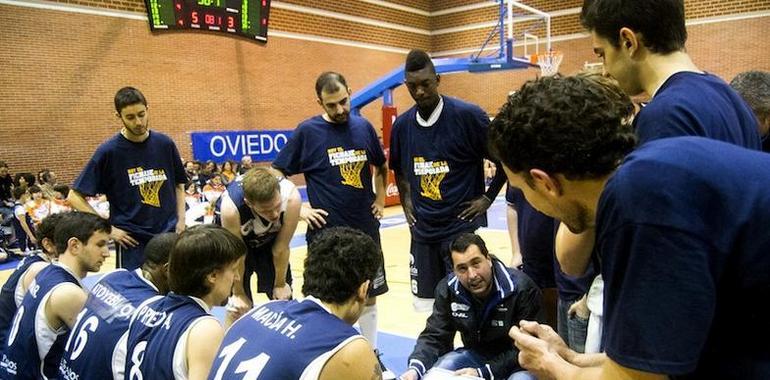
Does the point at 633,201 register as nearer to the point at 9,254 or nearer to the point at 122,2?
the point at 9,254

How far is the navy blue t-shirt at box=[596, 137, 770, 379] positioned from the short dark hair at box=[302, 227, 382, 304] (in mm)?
1330

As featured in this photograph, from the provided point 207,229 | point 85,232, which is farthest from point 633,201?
point 85,232

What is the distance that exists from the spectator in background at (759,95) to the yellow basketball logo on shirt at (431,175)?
1.63 m

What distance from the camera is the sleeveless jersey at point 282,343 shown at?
6.12 feet

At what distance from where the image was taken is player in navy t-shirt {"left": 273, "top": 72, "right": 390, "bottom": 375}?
4105 mm

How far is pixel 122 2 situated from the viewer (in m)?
13.3

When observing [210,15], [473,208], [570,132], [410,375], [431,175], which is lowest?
[410,375]

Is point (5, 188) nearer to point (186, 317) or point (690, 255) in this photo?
point (186, 317)

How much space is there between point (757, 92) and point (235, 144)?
1265 centimetres

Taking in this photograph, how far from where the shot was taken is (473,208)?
12.3 feet

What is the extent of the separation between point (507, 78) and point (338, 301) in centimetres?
1888

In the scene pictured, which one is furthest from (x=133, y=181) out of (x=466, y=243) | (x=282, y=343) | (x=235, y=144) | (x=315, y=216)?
(x=235, y=144)

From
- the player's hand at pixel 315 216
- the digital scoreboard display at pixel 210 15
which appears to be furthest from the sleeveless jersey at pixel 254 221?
the digital scoreboard display at pixel 210 15

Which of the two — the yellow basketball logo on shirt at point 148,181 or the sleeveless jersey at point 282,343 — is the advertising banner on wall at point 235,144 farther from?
the sleeveless jersey at point 282,343
